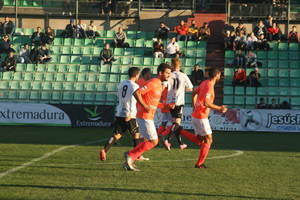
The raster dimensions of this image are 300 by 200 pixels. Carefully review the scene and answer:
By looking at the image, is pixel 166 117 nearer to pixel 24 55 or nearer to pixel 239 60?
pixel 239 60

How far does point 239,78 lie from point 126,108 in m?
18.2

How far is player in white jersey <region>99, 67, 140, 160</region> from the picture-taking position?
16.8 m

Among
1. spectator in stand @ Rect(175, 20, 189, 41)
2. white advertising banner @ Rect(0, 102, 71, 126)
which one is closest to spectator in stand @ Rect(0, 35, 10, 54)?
white advertising banner @ Rect(0, 102, 71, 126)

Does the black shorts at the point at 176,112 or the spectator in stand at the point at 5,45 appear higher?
the spectator in stand at the point at 5,45

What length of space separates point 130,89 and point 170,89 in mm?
4491

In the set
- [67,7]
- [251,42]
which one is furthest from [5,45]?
[251,42]

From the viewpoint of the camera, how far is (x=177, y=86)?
2112cm

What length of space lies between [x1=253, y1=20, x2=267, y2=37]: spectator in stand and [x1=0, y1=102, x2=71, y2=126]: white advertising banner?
10.8m

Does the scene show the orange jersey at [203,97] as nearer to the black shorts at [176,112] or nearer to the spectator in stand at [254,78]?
the black shorts at [176,112]

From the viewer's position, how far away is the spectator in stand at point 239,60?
118 feet

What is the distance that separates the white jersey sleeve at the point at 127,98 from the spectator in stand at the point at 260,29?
2072 centimetres

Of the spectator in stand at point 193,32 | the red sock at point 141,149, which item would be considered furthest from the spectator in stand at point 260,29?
the red sock at point 141,149

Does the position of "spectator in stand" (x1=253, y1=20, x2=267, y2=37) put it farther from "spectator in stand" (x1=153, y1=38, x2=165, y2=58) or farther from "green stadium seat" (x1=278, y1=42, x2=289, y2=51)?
"spectator in stand" (x1=153, y1=38, x2=165, y2=58)

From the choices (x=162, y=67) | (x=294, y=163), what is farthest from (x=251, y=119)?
(x=162, y=67)
